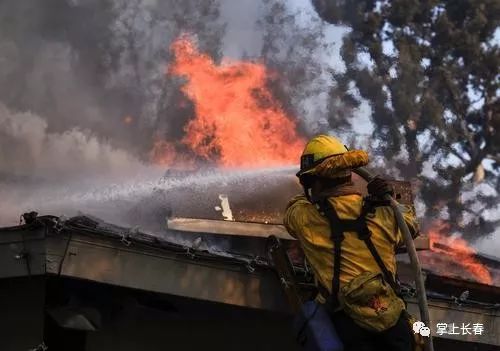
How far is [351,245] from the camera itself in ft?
11.3

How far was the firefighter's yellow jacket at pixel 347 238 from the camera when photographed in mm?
3441

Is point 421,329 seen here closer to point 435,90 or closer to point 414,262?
point 414,262

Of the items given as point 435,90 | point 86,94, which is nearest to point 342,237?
point 86,94

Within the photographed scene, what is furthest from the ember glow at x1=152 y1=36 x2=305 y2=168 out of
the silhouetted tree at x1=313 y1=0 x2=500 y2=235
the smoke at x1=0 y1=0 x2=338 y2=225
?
the silhouetted tree at x1=313 y1=0 x2=500 y2=235

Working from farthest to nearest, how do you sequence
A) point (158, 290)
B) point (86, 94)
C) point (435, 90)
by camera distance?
point (435, 90)
point (86, 94)
point (158, 290)

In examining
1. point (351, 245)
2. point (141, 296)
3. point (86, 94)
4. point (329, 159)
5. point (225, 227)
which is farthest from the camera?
point (86, 94)

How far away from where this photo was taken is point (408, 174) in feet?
61.3

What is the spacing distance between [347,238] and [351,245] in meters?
0.04

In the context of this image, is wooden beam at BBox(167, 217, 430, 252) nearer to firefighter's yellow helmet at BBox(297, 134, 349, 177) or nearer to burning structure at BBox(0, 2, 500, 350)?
burning structure at BBox(0, 2, 500, 350)

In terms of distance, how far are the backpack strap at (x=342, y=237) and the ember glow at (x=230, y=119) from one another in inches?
314

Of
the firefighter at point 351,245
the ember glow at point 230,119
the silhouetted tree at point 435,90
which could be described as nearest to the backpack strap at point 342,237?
the firefighter at point 351,245

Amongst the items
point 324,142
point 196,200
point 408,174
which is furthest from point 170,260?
point 408,174

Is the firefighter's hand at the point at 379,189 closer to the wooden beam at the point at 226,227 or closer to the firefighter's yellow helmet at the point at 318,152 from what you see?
the firefighter's yellow helmet at the point at 318,152

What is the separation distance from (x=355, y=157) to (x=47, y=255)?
1.81 meters
